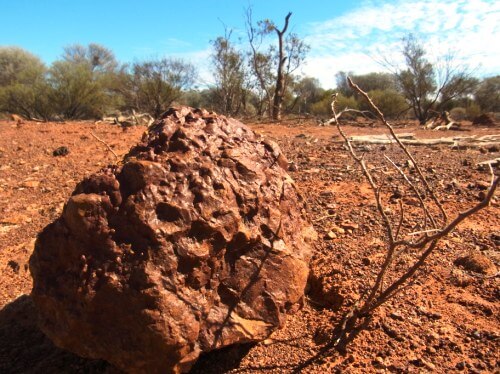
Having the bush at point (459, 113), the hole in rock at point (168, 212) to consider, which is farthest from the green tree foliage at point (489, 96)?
the hole in rock at point (168, 212)

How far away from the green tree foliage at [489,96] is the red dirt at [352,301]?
21.2 m

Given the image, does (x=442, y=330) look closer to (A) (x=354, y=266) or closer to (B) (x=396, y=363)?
(B) (x=396, y=363)

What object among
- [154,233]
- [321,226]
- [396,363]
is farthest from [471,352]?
[154,233]

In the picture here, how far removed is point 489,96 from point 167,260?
2526 centimetres

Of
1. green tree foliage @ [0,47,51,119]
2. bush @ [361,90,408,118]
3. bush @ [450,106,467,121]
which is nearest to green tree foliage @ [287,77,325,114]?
bush @ [361,90,408,118]

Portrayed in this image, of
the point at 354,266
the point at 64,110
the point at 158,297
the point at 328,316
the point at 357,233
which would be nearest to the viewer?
the point at 158,297

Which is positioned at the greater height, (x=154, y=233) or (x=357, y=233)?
(x=154, y=233)

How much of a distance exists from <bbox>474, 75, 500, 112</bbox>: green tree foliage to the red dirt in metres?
21.2

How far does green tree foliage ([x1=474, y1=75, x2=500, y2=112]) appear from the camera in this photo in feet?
73.5

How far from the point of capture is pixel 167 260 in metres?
1.75

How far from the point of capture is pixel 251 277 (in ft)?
6.46

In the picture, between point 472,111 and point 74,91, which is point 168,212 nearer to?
point 74,91

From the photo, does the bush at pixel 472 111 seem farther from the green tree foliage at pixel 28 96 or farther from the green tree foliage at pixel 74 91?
the green tree foliage at pixel 28 96

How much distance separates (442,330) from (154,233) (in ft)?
5.01
